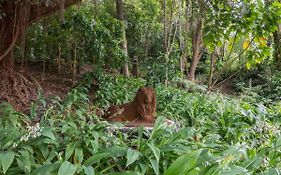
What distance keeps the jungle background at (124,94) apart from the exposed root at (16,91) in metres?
0.01

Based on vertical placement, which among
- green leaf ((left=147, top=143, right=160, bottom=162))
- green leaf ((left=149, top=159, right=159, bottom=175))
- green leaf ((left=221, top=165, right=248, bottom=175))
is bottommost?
green leaf ((left=221, top=165, right=248, bottom=175))

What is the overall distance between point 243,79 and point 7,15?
7.21 metres

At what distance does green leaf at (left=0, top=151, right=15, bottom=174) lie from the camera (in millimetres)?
1958

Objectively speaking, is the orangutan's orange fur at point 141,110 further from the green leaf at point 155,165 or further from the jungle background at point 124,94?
the green leaf at point 155,165

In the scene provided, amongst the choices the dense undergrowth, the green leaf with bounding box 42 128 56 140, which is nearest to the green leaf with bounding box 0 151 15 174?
the dense undergrowth

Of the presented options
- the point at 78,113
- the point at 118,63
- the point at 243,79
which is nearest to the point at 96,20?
the point at 118,63

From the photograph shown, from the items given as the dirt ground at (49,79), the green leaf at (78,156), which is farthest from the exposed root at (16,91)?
the green leaf at (78,156)

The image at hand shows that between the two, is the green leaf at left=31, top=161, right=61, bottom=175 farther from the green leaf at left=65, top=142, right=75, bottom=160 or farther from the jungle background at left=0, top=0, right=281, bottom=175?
the green leaf at left=65, top=142, right=75, bottom=160

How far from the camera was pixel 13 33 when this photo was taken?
15.5 feet

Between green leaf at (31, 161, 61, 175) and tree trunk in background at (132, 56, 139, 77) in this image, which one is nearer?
green leaf at (31, 161, 61, 175)

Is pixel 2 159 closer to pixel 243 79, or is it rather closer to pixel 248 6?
pixel 248 6

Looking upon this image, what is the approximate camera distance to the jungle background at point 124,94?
2.25m

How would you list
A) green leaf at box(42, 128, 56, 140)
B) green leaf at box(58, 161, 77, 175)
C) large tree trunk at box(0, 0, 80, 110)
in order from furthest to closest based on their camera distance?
large tree trunk at box(0, 0, 80, 110) < green leaf at box(42, 128, 56, 140) < green leaf at box(58, 161, 77, 175)

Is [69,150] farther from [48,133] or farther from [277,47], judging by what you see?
[277,47]
